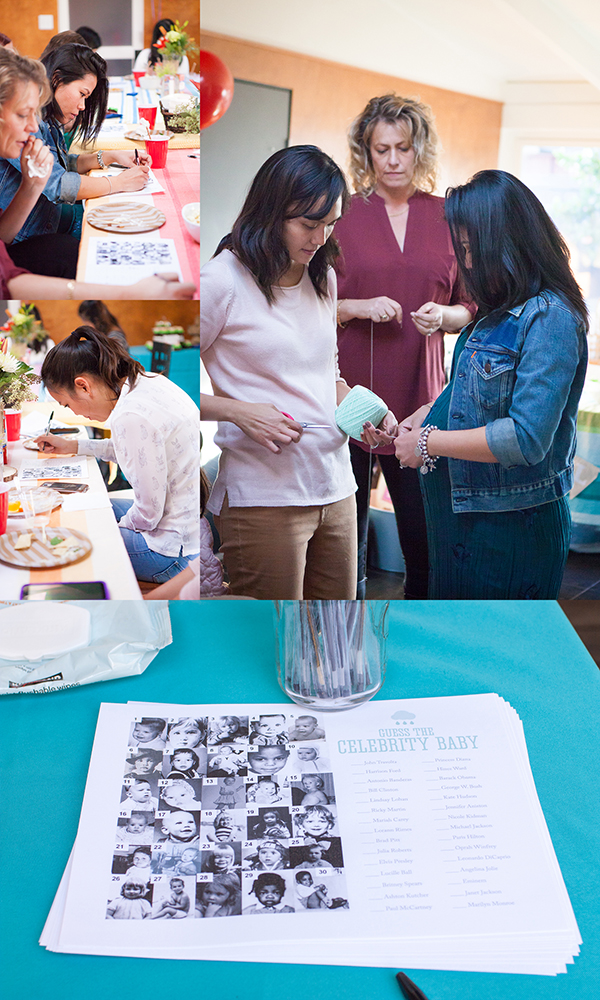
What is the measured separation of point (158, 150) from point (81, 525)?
0.41 m

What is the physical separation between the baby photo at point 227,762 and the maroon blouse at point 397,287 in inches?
15.8

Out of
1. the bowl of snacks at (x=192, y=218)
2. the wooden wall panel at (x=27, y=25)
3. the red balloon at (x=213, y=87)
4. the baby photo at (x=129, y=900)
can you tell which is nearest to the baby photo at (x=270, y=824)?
the baby photo at (x=129, y=900)

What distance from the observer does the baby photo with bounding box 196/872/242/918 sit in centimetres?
66

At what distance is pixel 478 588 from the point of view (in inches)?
36.1

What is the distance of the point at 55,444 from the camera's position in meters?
0.86

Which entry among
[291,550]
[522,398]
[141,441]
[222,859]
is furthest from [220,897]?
[522,398]

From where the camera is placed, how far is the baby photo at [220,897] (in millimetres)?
662

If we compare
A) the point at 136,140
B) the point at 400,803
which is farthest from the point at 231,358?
the point at 400,803

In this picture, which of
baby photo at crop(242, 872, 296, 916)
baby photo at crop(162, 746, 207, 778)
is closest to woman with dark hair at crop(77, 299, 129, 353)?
baby photo at crop(162, 746, 207, 778)

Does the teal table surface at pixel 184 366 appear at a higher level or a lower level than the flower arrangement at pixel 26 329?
lower

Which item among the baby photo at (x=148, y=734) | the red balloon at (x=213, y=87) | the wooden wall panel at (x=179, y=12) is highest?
the wooden wall panel at (x=179, y=12)

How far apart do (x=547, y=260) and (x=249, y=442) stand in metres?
0.36

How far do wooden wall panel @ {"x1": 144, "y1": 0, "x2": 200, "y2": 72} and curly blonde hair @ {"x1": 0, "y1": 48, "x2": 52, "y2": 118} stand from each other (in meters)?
0.12

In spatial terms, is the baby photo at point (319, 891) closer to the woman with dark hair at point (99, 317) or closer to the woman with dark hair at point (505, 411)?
the woman with dark hair at point (505, 411)
